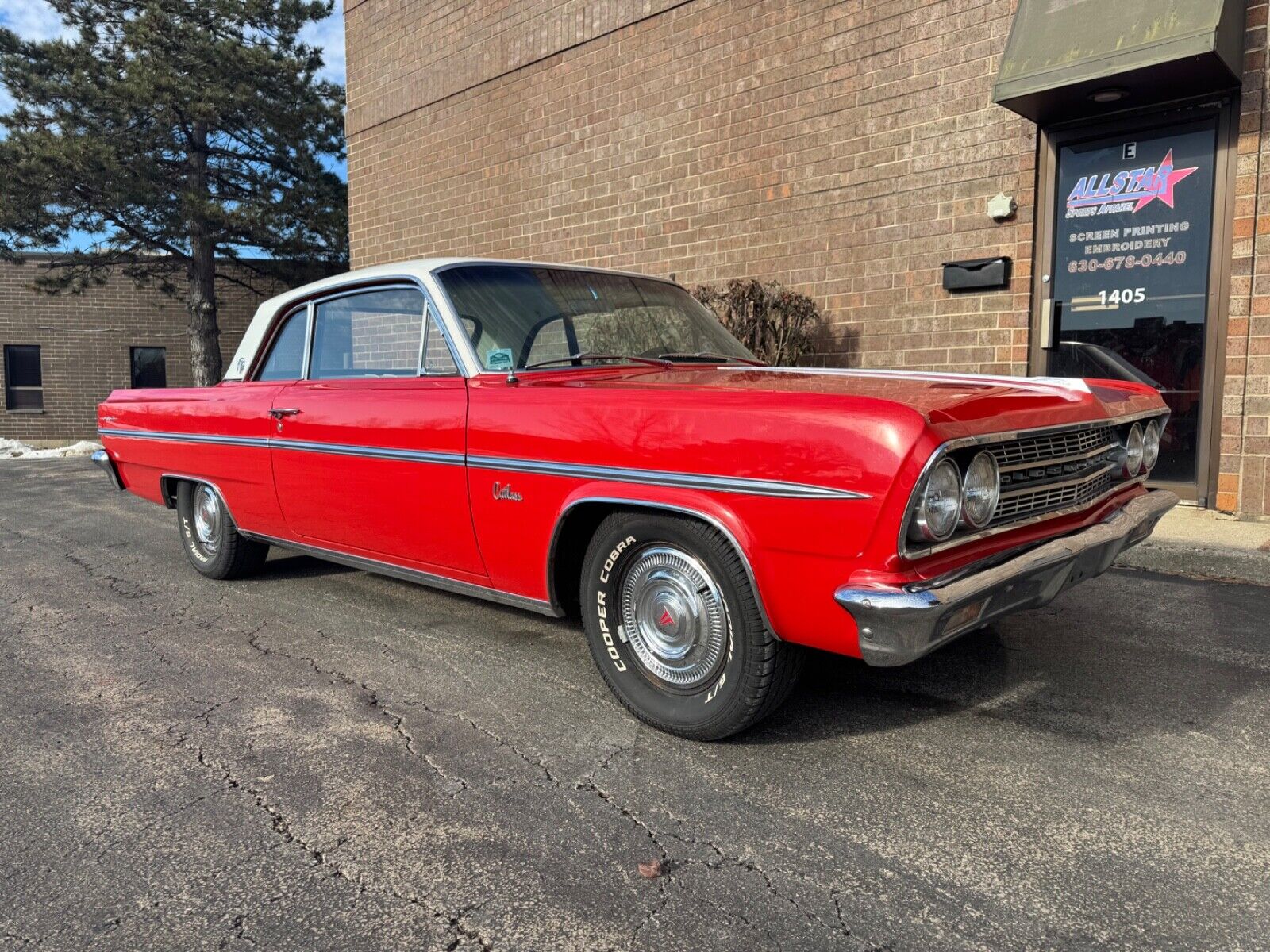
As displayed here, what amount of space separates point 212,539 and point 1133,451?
4577mm

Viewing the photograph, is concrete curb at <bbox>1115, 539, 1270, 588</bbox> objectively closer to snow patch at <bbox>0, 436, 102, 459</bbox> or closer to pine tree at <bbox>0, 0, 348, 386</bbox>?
snow patch at <bbox>0, 436, 102, 459</bbox>

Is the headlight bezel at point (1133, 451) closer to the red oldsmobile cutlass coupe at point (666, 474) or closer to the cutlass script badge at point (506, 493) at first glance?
the red oldsmobile cutlass coupe at point (666, 474)

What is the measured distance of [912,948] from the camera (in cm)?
185

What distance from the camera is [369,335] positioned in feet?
13.7

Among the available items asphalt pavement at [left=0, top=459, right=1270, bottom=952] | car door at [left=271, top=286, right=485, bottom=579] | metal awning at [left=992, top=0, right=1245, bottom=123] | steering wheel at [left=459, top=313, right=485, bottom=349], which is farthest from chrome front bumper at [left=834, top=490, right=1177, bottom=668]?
metal awning at [left=992, top=0, right=1245, bottom=123]

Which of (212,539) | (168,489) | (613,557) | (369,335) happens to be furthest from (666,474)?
(168,489)

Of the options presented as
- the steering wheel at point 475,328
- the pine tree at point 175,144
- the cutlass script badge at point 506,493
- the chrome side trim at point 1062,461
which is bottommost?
the cutlass script badge at point 506,493

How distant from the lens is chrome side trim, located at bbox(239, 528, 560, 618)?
3273 mm

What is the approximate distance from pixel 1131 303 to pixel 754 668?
18.8 ft

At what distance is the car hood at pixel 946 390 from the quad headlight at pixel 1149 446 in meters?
0.10

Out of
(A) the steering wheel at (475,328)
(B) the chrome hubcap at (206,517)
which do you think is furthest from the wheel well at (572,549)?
(B) the chrome hubcap at (206,517)

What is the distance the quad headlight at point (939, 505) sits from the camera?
232 cm

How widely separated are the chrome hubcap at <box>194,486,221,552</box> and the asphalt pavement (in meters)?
1.09

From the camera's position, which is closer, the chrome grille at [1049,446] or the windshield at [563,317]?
the chrome grille at [1049,446]
